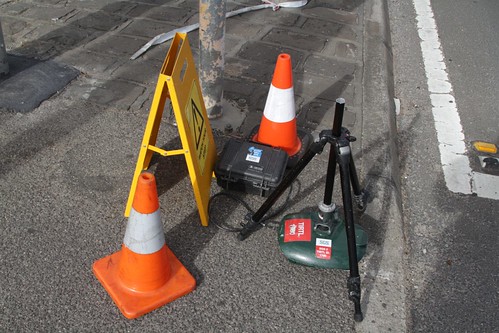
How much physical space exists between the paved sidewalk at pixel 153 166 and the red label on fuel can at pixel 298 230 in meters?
0.14

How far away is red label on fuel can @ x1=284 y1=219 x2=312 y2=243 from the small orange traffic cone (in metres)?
0.83

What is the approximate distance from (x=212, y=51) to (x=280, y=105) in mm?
721

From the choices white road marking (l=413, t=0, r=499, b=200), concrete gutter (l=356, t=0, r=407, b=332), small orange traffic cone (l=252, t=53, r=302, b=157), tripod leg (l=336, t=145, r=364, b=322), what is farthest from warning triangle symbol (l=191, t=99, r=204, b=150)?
white road marking (l=413, t=0, r=499, b=200)

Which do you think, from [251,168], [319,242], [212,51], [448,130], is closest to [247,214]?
[251,168]

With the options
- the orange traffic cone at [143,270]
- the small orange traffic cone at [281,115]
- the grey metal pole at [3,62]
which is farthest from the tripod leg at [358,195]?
the grey metal pole at [3,62]

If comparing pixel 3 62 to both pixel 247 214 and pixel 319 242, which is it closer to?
pixel 247 214

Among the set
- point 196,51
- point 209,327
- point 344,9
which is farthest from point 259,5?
point 209,327

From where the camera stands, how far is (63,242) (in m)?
3.22

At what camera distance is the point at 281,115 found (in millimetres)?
3912

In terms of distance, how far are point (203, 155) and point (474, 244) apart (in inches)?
74.0

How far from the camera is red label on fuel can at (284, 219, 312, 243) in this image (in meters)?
3.20

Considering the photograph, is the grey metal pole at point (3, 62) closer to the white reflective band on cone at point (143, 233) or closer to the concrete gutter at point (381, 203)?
the white reflective band on cone at point (143, 233)

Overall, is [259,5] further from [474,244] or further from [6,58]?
[474,244]

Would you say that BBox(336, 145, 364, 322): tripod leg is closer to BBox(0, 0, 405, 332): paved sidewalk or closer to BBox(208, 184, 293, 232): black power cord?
BBox(0, 0, 405, 332): paved sidewalk
